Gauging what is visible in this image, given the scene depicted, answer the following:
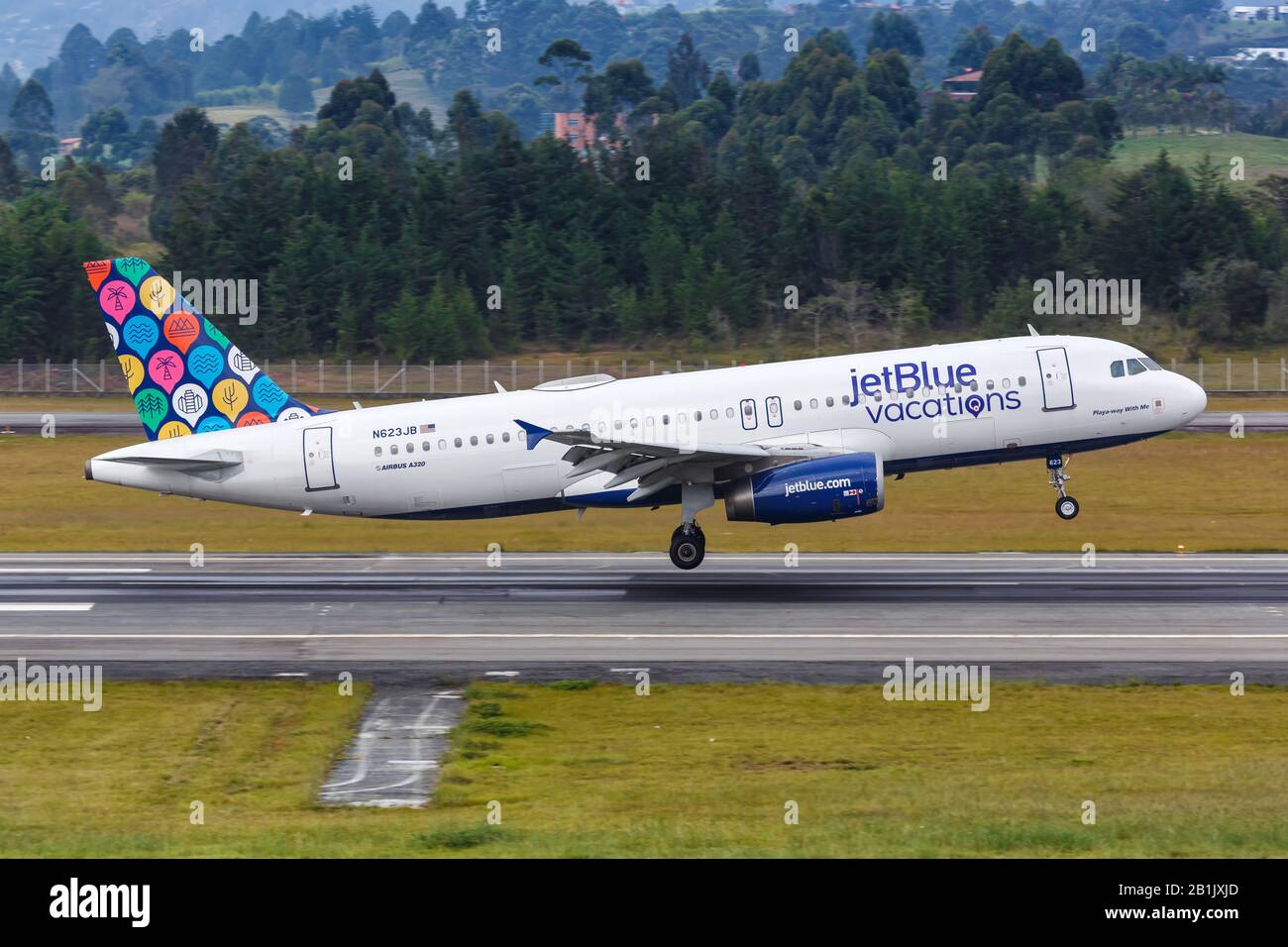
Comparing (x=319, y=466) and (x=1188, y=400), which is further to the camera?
(x=1188, y=400)

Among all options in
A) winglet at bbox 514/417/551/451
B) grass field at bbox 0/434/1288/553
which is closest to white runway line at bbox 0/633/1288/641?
winglet at bbox 514/417/551/451

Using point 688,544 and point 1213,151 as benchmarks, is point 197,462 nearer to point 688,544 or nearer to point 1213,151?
point 688,544

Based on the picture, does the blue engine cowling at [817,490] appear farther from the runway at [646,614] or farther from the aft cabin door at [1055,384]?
the aft cabin door at [1055,384]

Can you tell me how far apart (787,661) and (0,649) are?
14371 mm

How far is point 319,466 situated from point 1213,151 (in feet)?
512

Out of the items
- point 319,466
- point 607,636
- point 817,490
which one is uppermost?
point 319,466

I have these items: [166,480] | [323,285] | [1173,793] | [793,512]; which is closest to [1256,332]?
[323,285]

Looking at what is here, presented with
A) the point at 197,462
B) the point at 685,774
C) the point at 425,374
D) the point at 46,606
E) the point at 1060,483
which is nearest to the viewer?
the point at 685,774

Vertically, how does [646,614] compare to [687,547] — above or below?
below

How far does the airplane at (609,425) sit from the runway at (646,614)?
2.04m

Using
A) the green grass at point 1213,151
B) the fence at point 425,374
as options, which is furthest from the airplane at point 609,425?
the green grass at point 1213,151

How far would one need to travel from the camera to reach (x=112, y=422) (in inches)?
2751

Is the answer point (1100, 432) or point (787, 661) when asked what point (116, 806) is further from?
point (1100, 432)

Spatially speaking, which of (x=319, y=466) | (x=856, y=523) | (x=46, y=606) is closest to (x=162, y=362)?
(x=319, y=466)
